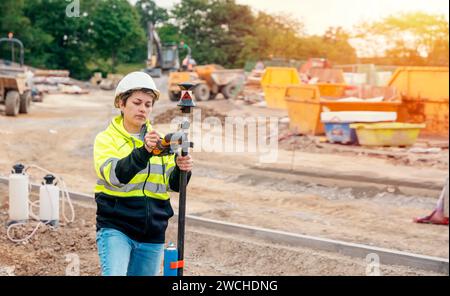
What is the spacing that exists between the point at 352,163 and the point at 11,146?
22.3 feet

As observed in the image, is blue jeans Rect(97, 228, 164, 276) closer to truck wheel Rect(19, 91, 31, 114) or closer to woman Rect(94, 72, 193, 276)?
woman Rect(94, 72, 193, 276)

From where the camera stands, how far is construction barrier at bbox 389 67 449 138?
742 inches

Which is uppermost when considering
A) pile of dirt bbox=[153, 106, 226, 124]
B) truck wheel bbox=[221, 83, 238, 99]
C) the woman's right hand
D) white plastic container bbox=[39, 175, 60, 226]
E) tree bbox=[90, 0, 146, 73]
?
tree bbox=[90, 0, 146, 73]

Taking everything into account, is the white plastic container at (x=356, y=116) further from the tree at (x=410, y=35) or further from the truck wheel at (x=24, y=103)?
the tree at (x=410, y=35)

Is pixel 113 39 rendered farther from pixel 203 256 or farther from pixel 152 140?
pixel 152 140

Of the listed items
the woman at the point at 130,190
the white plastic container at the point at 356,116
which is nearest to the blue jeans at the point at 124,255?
the woman at the point at 130,190

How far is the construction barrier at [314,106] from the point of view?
721 inches

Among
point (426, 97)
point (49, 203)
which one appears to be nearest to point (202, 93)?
point (426, 97)

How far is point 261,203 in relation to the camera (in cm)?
1095

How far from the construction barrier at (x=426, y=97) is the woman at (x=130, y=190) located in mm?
16434

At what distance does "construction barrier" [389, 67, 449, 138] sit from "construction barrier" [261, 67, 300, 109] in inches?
232

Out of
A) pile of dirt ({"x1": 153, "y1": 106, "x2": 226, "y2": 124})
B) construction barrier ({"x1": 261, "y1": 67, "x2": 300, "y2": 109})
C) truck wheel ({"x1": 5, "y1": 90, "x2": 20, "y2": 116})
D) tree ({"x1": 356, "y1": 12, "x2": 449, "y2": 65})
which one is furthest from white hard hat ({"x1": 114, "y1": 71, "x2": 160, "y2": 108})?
tree ({"x1": 356, "y1": 12, "x2": 449, "y2": 65})

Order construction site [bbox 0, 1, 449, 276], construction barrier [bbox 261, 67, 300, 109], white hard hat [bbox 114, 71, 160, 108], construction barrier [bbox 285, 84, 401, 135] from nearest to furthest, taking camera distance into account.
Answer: white hard hat [bbox 114, 71, 160, 108]
construction site [bbox 0, 1, 449, 276]
construction barrier [bbox 285, 84, 401, 135]
construction barrier [bbox 261, 67, 300, 109]

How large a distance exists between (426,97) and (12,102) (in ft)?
36.0
